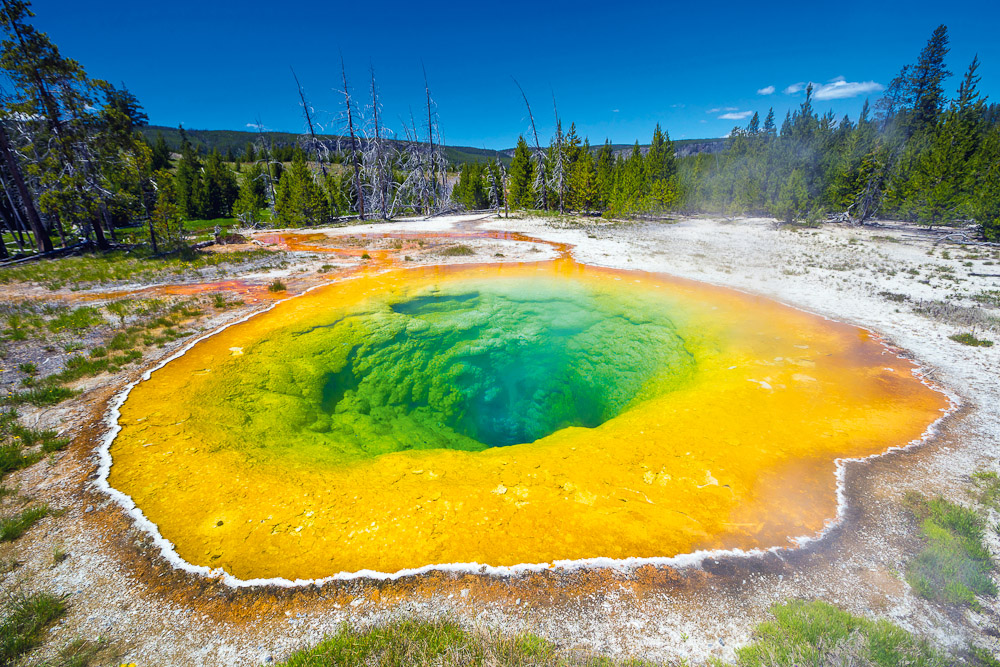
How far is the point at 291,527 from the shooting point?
4.21 meters

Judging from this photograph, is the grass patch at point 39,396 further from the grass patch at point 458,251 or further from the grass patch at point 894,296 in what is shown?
the grass patch at point 894,296

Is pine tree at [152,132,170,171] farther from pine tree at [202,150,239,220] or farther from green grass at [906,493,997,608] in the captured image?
green grass at [906,493,997,608]

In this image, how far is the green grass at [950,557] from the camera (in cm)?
332

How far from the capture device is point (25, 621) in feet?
9.80

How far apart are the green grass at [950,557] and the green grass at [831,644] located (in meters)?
0.79

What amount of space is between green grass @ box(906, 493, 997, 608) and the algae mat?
81 centimetres

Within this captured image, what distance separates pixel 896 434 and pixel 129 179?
29552mm

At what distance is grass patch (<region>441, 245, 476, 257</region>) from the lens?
2028 cm

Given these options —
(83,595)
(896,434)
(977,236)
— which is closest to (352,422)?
(83,595)

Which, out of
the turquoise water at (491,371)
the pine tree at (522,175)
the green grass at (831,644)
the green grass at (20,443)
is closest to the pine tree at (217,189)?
the pine tree at (522,175)

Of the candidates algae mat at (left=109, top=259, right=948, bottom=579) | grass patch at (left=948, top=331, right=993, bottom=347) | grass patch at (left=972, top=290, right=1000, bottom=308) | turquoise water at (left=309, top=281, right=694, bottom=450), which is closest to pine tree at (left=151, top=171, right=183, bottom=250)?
algae mat at (left=109, top=259, right=948, bottom=579)

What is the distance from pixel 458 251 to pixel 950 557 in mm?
19853

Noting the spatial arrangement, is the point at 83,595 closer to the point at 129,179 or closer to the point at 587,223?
the point at 129,179

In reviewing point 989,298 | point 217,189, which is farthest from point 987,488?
point 217,189
